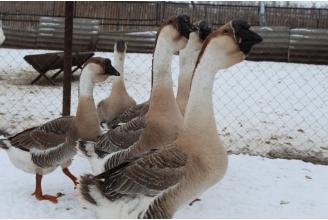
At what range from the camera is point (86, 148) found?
3643 mm

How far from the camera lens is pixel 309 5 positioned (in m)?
12.8

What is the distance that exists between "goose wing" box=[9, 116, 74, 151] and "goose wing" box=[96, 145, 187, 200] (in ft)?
5.04

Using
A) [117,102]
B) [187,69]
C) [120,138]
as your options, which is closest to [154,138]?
[120,138]

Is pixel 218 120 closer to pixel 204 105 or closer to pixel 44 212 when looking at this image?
pixel 44 212

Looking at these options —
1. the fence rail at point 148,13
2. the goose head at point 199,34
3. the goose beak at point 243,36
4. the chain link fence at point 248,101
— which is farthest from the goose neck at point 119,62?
the fence rail at point 148,13

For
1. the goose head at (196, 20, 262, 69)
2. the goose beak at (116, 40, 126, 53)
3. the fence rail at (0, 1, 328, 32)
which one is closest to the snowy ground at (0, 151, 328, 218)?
the goose beak at (116, 40, 126, 53)

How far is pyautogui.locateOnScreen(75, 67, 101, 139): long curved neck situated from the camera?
4.07 meters

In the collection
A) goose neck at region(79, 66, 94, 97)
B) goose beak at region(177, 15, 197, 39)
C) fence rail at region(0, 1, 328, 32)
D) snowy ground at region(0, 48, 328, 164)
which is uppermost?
fence rail at region(0, 1, 328, 32)

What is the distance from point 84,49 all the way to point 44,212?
29.1ft

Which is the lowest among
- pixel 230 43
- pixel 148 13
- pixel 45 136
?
pixel 45 136

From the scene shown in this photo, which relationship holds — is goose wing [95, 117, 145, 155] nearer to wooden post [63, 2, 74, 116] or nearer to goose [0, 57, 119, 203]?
goose [0, 57, 119, 203]

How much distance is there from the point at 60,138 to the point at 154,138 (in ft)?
3.48

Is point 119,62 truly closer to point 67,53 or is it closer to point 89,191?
point 67,53

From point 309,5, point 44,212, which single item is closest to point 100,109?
point 44,212
